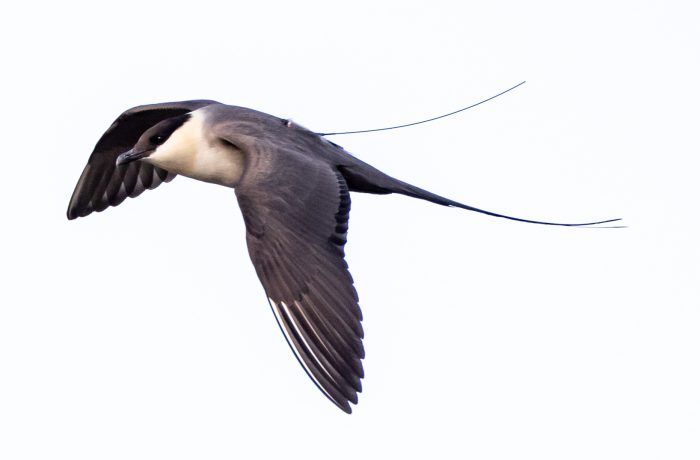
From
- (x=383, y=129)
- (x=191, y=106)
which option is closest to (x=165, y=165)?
(x=191, y=106)

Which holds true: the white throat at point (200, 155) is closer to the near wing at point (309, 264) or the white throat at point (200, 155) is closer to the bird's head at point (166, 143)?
the bird's head at point (166, 143)

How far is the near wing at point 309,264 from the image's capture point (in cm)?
1040

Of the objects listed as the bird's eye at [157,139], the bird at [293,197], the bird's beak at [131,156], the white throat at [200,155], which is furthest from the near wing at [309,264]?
the bird's beak at [131,156]

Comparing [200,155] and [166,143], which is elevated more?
[166,143]

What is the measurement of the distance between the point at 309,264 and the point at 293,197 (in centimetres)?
56

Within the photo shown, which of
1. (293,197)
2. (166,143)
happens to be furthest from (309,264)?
(166,143)

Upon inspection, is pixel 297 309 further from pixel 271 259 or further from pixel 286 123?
pixel 286 123

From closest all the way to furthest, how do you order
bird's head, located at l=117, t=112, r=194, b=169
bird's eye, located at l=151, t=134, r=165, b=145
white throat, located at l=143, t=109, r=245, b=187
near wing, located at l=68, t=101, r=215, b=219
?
white throat, located at l=143, t=109, r=245, b=187
bird's head, located at l=117, t=112, r=194, b=169
bird's eye, located at l=151, t=134, r=165, b=145
near wing, located at l=68, t=101, r=215, b=219

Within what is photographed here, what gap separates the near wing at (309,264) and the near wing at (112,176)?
280 centimetres

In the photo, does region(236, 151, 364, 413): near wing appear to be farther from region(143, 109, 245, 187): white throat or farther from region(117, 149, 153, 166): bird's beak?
region(117, 149, 153, 166): bird's beak

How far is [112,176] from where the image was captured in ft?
47.2

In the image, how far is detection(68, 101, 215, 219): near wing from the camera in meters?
14.0

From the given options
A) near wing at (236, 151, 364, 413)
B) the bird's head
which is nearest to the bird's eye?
the bird's head

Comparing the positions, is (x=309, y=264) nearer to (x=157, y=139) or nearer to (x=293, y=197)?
(x=293, y=197)
